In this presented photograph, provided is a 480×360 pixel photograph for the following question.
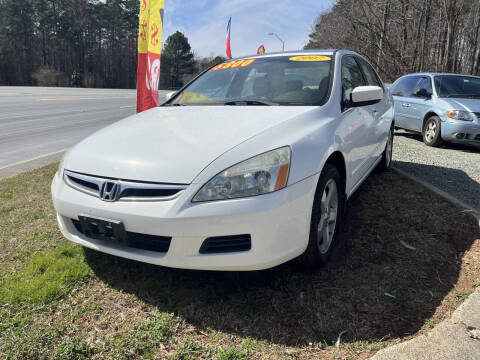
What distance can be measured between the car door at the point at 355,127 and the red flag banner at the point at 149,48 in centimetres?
358

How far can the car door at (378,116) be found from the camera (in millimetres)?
3957

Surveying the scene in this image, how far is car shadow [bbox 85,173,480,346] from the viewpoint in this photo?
2.08 m

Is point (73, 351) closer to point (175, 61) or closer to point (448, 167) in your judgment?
point (448, 167)

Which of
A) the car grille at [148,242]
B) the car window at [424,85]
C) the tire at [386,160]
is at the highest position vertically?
the car window at [424,85]

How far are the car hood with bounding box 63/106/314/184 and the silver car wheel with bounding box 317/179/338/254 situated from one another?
0.59 m

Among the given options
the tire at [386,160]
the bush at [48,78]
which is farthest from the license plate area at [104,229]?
the bush at [48,78]

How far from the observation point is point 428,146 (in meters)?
7.74

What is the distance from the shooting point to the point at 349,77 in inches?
138

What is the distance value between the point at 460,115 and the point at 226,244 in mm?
6935

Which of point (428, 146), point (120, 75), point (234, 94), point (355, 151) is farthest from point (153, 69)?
point (120, 75)

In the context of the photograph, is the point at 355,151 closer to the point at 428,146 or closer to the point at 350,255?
the point at 350,255

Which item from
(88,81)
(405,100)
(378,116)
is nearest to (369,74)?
(378,116)

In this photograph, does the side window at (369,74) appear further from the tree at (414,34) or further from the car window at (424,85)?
the tree at (414,34)

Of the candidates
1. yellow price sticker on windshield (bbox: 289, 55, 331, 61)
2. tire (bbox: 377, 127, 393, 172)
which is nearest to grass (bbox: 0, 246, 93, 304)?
yellow price sticker on windshield (bbox: 289, 55, 331, 61)
